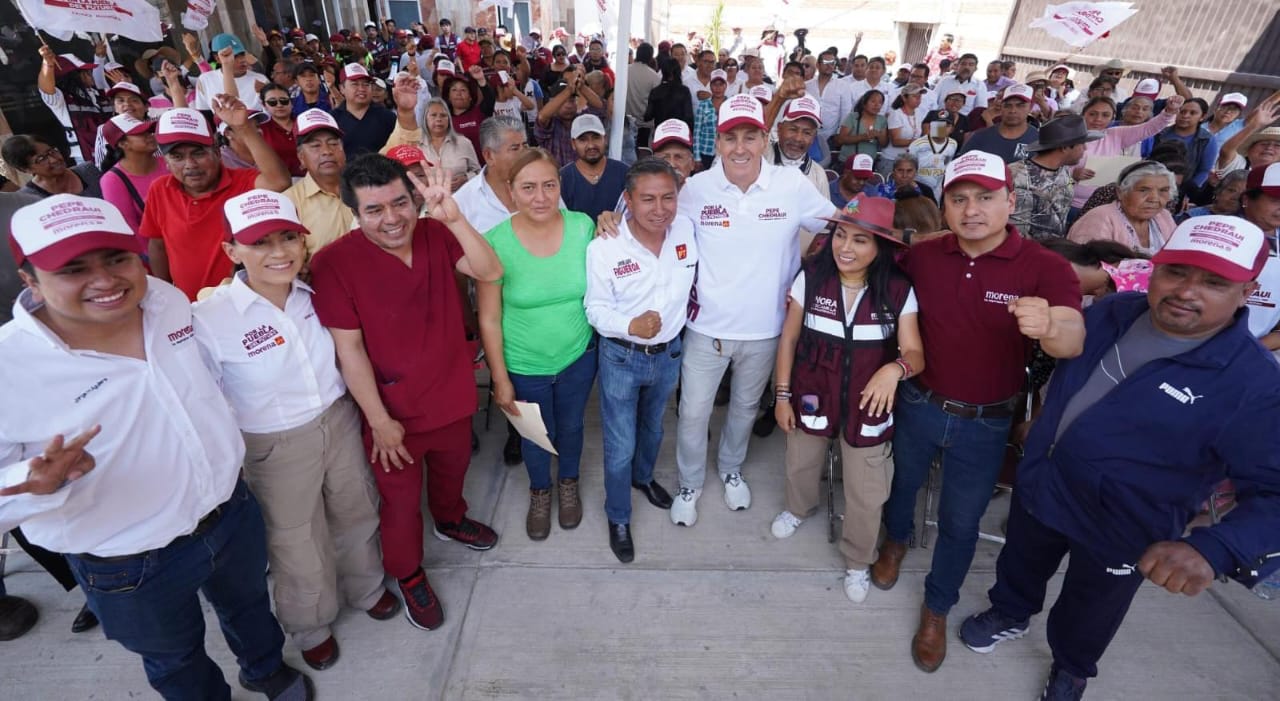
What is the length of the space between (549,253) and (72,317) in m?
1.63

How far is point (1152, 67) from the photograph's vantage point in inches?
488

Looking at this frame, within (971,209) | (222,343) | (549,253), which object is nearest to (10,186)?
(222,343)

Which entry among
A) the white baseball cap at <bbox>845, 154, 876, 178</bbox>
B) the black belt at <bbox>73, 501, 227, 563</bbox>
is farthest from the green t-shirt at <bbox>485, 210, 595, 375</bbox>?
the white baseball cap at <bbox>845, 154, 876, 178</bbox>

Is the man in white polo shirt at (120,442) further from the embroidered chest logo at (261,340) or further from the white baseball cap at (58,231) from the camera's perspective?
the embroidered chest logo at (261,340)

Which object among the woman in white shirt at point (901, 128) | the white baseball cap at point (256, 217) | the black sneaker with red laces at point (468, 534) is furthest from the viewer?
the woman in white shirt at point (901, 128)

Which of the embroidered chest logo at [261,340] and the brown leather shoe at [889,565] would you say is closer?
the embroidered chest logo at [261,340]

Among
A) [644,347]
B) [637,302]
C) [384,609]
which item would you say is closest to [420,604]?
[384,609]

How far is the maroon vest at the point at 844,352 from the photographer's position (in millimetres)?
2672

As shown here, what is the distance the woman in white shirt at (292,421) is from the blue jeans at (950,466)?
2.38 metres

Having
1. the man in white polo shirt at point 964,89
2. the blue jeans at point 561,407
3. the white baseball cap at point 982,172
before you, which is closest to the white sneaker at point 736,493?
the blue jeans at point 561,407

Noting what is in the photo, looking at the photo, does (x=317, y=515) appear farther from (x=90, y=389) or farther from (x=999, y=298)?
(x=999, y=298)

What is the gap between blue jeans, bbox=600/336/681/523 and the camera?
2.97 metres

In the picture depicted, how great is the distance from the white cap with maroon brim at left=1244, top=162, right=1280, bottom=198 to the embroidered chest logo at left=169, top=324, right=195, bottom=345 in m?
4.63

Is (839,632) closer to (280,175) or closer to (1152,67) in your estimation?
(280,175)
